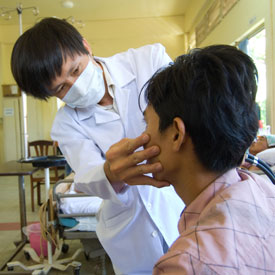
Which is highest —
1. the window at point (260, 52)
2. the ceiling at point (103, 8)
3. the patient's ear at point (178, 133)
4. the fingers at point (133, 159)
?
the ceiling at point (103, 8)

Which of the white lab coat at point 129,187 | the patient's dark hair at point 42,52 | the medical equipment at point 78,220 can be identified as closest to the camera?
the patient's dark hair at point 42,52

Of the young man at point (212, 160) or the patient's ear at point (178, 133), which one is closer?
the young man at point (212, 160)

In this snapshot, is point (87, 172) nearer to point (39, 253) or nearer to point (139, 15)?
point (39, 253)

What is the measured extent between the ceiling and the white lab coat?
5.16m

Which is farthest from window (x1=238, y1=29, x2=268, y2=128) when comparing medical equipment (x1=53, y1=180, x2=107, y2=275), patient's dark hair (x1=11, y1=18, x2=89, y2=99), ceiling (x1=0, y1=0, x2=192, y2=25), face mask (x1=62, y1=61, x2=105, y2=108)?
ceiling (x1=0, y1=0, x2=192, y2=25)

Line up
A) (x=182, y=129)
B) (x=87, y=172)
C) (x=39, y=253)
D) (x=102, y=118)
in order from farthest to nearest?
(x=39, y=253), (x=102, y=118), (x=87, y=172), (x=182, y=129)

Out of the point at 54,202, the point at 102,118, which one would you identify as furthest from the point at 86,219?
the point at 102,118

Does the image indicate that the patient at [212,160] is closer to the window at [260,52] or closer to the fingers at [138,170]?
the fingers at [138,170]

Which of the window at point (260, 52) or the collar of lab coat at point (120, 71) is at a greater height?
the window at point (260, 52)

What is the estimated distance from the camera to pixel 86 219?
206cm

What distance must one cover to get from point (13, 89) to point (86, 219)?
18.1 feet

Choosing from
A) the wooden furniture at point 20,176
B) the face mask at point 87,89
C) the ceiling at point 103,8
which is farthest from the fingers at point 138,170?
the ceiling at point 103,8

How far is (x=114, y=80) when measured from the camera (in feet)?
3.57

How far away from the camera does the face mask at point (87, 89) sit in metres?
1.03
